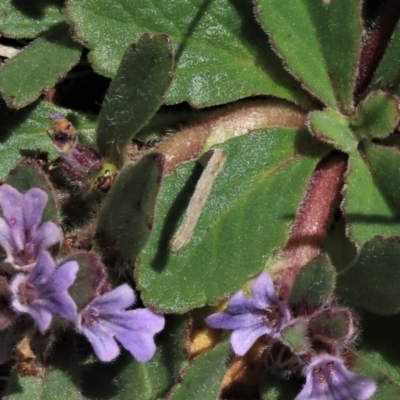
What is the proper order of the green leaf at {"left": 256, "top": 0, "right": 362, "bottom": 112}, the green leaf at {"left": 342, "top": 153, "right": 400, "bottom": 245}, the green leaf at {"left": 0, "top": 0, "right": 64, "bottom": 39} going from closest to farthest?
Result: the green leaf at {"left": 342, "top": 153, "right": 400, "bottom": 245} → the green leaf at {"left": 256, "top": 0, "right": 362, "bottom": 112} → the green leaf at {"left": 0, "top": 0, "right": 64, "bottom": 39}

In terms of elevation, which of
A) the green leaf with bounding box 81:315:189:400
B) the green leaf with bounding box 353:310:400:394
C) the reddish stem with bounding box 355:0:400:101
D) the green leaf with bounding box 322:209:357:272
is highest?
the reddish stem with bounding box 355:0:400:101

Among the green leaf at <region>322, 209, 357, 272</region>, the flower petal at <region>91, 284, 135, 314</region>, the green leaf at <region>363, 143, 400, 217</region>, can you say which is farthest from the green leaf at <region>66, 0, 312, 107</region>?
the flower petal at <region>91, 284, 135, 314</region>

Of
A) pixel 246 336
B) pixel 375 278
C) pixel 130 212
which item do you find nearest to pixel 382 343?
pixel 375 278

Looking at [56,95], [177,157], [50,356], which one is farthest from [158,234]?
[56,95]

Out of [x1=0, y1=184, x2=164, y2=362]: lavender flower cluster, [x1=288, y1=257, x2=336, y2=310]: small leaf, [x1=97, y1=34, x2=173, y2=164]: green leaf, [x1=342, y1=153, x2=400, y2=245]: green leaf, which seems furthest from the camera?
[x1=342, y1=153, x2=400, y2=245]: green leaf

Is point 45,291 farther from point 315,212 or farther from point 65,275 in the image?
point 315,212

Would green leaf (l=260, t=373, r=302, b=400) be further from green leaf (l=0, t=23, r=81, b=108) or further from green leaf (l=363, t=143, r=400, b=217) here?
green leaf (l=0, t=23, r=81, b=108)

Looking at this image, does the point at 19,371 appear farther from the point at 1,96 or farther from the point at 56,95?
the point at 56,95
